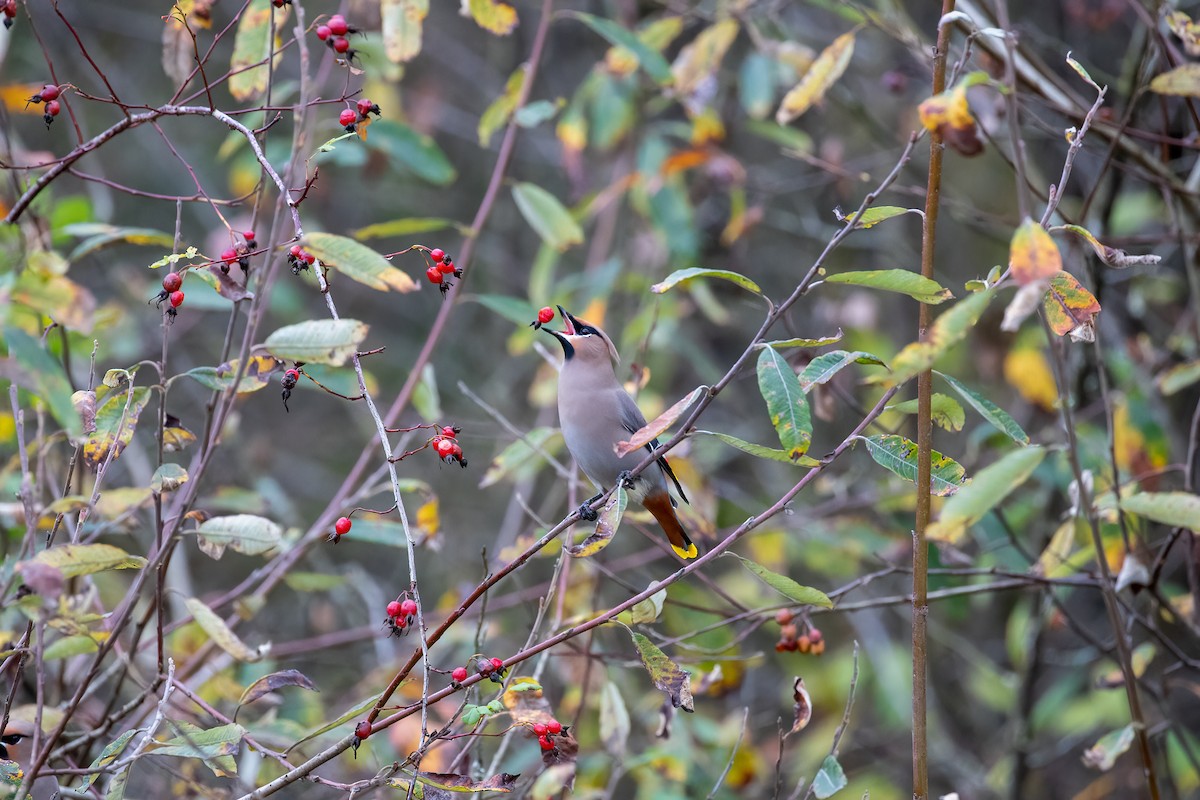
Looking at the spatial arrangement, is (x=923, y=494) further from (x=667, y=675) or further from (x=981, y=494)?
(x=667, y=675)

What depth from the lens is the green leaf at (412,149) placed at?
4.62 meters

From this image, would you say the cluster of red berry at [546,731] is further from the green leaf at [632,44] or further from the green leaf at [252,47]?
the green leaf at [632,44]

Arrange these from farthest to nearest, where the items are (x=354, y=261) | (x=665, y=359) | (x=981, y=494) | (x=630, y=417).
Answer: (x=665, y=359) < (x=630, y=417) < (x=354, y=261) < (x=981, y=494)

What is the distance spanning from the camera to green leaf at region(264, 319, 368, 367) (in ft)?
7.41

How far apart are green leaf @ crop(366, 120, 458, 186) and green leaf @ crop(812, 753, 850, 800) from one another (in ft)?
9.48

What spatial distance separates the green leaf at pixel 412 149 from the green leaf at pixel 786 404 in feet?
8.48

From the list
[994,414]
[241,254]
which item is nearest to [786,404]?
[994,414]

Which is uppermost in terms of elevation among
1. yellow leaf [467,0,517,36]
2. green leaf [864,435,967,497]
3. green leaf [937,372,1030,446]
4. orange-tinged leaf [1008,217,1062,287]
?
orange-tinged leaf [1008,217,1062,287]

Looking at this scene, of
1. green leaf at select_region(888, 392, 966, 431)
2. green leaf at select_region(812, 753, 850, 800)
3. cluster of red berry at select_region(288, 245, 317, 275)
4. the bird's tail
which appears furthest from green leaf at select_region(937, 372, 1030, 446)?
the bird's tail

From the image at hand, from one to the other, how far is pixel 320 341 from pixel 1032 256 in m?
1.37

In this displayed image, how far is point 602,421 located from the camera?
14.0ft

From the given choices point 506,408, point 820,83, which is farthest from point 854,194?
point 820,83

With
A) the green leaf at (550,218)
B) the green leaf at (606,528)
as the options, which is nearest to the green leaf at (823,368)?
the green leaf at (606,528)

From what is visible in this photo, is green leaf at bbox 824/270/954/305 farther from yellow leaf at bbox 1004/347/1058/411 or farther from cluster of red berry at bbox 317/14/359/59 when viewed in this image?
yellow leaf at bbox 1004/347/1058/411
